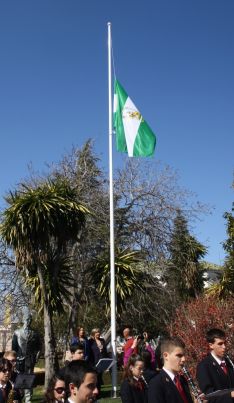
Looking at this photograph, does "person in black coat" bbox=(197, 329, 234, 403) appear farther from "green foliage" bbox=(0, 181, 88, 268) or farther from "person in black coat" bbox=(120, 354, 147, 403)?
"green foliage" bbox=(0, 181, 88, 268)

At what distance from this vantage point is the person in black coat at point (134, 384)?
23.3 ft

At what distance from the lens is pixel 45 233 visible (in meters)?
17.6

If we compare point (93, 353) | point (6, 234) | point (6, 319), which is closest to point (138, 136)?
point (6, 234)

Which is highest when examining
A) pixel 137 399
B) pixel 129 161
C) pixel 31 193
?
pixel 129 161

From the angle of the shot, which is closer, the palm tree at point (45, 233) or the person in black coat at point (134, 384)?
the person in black coat at point (134, 384)

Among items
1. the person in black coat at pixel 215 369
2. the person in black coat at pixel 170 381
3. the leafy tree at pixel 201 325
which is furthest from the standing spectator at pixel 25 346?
the person in black coat at pixel 170 381

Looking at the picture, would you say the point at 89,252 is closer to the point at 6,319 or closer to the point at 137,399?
the point at 6,319

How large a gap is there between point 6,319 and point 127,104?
46.6 ft

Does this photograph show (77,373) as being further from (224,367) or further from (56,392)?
(224,367)

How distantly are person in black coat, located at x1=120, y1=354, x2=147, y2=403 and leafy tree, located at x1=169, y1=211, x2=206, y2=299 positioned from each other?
18.4 meters

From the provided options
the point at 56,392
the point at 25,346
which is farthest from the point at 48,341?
the point at 56,392

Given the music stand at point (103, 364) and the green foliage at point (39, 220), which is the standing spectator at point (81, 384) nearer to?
the music stand at point (103, 364)

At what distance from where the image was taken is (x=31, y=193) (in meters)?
18.0

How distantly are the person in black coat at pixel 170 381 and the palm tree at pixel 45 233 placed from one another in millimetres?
12283
